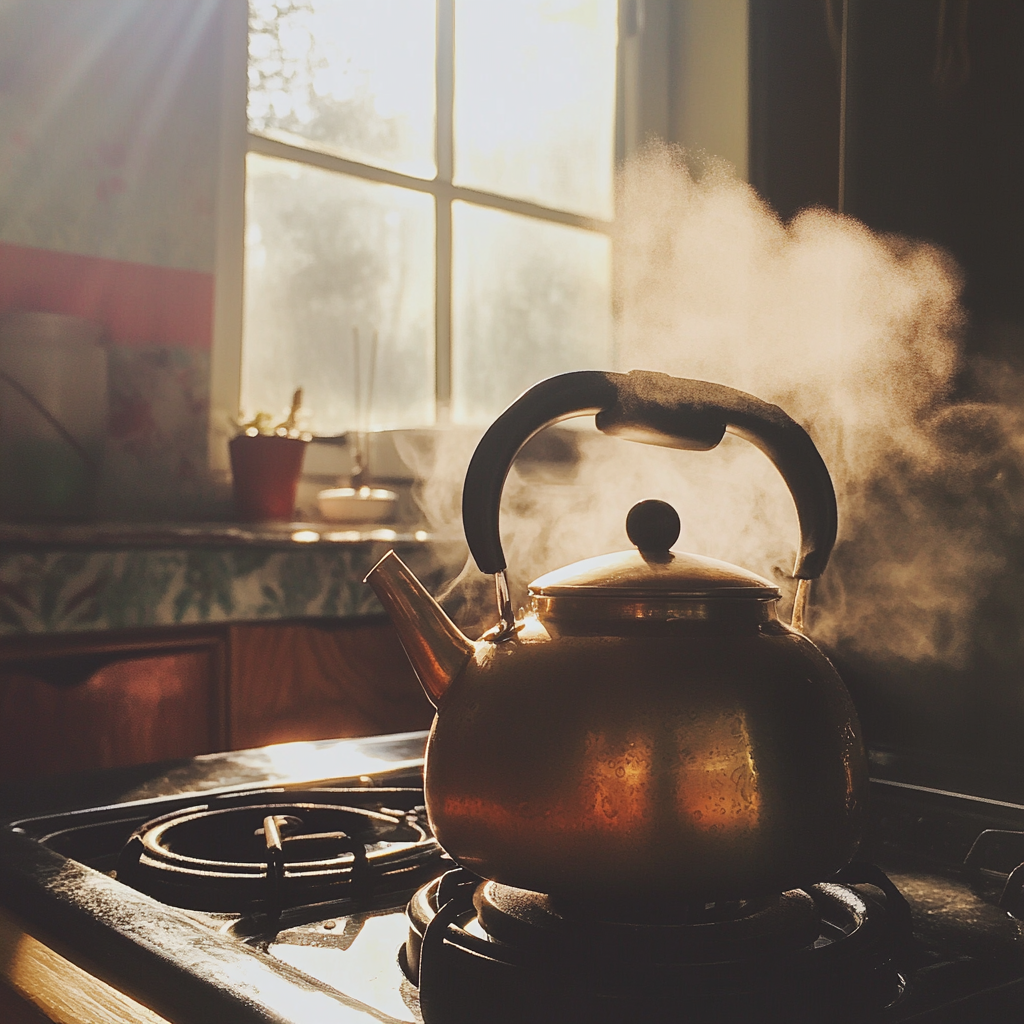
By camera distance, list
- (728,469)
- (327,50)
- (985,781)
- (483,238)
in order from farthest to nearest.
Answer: (483,238), (327,50), (728,469), (985,781)

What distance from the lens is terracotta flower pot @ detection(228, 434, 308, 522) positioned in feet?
6.97

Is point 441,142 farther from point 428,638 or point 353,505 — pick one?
point 428,638

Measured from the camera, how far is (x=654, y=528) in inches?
20.9

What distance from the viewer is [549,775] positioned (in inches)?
17.9

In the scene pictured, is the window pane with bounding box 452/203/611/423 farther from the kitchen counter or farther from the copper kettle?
the copper kettle

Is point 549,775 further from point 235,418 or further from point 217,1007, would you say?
point 235,418

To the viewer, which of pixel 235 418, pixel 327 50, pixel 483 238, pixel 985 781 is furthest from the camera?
pixel 483 238

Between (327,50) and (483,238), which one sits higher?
(327,50)

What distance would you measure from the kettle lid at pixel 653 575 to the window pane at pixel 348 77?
2.11 meters

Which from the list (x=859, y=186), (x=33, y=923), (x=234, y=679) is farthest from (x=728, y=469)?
(x=234, y=679)

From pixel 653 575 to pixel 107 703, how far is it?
1318 mm

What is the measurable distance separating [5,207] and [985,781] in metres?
1.91

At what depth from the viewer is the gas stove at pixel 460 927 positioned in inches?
15.1

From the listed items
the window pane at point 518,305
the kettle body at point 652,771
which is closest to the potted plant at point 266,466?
the window pane at point 518,305
